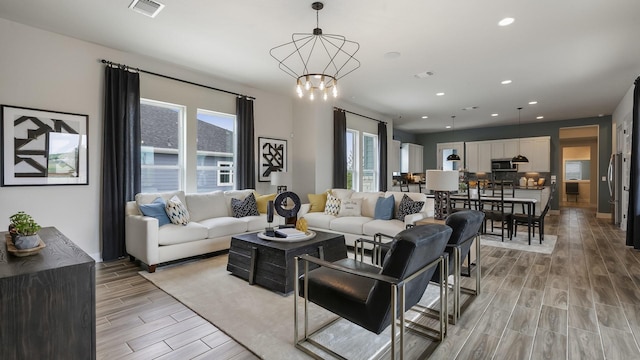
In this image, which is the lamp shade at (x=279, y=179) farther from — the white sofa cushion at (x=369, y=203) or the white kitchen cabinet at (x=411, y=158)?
the white kitchen cabinet at (x=411, y=158)

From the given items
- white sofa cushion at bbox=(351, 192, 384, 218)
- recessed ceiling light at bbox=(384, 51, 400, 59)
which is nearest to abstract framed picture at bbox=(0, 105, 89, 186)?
white sofa cushion at bbox=(351, 192, 384, 218)

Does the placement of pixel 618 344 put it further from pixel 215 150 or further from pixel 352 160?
pixel 352 160

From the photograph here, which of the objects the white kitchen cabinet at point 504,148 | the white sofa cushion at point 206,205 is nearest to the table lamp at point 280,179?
the white sofa cushion at point 206,205

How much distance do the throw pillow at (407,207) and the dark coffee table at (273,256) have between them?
54.9 inches

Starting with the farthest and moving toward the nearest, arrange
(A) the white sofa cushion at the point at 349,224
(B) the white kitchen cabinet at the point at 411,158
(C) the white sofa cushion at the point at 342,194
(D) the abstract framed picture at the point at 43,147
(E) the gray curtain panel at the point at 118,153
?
1. (B) the white kitchen cabinet at the point at 411,158
2. (C) the white sofa cushion at the point at 342,194
3. (A) the white sofa cushion at the point at 349,224
4. (E) the gray curtain panel at the point at 118,153
5. (D) the abstract framed picture at the point at 43,147

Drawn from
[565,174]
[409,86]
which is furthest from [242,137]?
[565,174]

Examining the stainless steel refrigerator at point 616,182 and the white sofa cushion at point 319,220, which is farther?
the stainless steel refrigerator at point 616,182

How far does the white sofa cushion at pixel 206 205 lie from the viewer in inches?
187

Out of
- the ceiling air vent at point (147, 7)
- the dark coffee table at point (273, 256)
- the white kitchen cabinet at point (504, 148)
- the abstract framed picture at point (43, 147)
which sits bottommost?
the dark coffee table at point (273, 256)

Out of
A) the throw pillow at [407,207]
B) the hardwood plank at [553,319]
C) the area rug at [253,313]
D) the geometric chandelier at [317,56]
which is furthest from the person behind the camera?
the throw pillow at [407,207]

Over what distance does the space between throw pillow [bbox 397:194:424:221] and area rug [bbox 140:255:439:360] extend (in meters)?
1.57

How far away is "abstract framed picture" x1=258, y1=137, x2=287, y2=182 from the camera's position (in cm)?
625

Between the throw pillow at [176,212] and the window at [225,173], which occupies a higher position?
the window at [225,173]

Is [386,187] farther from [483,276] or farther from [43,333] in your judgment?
[43,333]
